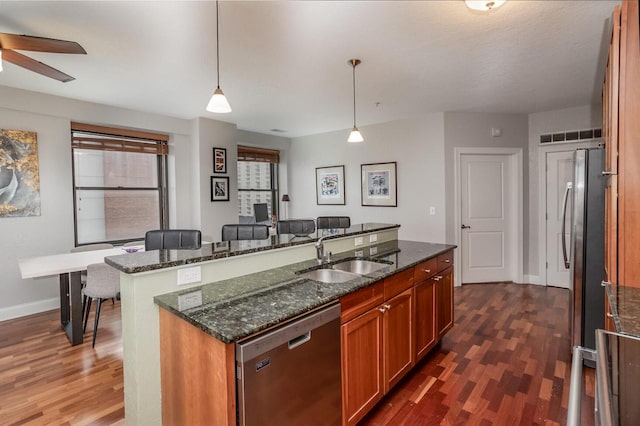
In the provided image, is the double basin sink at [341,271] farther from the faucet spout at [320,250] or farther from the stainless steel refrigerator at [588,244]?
the stainless steel refrigerator at [588,244]

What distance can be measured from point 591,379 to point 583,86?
3034 millimetres

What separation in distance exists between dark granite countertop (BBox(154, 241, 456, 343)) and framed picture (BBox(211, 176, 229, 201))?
3.21 meters

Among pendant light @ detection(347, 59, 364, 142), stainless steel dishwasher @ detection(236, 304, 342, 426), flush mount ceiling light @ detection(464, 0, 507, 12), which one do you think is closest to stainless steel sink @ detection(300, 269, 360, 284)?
stainless steel dishwasher @ detection(236, 304, 342, 426)

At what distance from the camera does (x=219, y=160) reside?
5094mm

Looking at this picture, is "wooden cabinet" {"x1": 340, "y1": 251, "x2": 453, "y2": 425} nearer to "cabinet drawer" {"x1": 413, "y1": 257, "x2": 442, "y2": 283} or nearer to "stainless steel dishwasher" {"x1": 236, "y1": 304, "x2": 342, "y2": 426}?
"cabinet drawer" {"x1": 413, "y1": 257, "x2": 442, "y2": 283}

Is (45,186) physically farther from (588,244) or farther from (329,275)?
(588,244)

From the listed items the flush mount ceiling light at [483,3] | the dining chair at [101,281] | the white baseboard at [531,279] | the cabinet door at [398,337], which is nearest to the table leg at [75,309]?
the dining chair at [101,281]

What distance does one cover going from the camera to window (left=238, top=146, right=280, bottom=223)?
6.16 m

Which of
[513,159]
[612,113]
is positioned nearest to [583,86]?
[513,159]

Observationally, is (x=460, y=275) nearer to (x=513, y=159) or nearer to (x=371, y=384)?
(x=513, y=159)

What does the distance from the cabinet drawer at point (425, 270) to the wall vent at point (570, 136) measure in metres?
3.39

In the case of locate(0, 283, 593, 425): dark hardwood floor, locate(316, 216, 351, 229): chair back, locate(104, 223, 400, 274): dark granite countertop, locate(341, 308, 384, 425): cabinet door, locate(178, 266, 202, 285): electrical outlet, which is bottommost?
locate(0, 283, 593, 425): dark hardwood floor

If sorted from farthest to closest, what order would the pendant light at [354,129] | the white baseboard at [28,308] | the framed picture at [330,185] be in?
the framed picture at [330,185] < the white baseboard at [28,308] < the pendant light at [354,129]

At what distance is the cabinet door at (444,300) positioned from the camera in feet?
8.85
